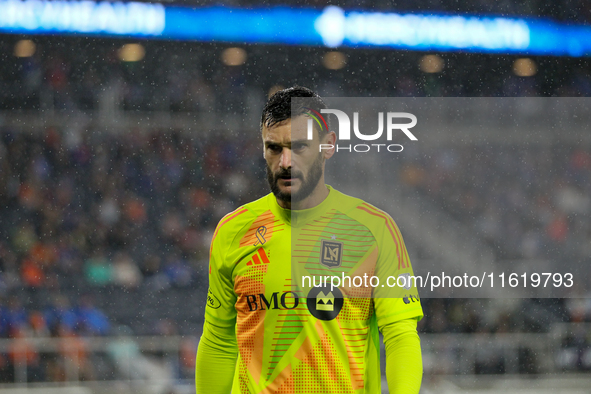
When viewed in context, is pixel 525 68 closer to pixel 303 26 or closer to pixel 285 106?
pixel 303 26

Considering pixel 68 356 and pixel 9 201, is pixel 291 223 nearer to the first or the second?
pixel 68 356

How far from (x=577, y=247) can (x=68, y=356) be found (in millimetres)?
3044

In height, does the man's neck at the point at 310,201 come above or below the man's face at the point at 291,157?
below

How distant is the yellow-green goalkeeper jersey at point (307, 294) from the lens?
3.77 ft

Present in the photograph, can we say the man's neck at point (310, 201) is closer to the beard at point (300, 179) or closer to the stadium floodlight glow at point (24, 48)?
the beard at point (300, 179)

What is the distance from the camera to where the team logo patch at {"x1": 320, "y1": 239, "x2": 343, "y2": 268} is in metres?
1.25

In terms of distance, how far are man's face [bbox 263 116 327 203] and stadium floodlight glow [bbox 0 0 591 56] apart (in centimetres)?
254

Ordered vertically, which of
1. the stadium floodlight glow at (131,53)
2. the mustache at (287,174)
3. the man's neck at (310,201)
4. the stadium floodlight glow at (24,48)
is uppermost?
the stadium floodlight glow at (24,48)

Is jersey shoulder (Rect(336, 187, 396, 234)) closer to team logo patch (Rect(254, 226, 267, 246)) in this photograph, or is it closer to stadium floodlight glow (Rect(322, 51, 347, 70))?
team logo patch (Rect(254, 226, 267, 246))

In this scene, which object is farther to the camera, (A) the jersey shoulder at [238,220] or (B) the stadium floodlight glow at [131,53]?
(B) the stadium floodlight glow at [131,53]

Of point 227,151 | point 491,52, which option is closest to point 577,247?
point 491,52

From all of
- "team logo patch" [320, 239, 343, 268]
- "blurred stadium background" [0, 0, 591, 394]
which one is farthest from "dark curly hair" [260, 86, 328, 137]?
"blurred stadium background" [0, 0, 591, 394]

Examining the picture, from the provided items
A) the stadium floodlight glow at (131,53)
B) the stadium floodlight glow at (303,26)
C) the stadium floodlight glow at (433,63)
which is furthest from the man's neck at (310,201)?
the stadium floodlight glow at (131,53)

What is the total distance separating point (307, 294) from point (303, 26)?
280cm
